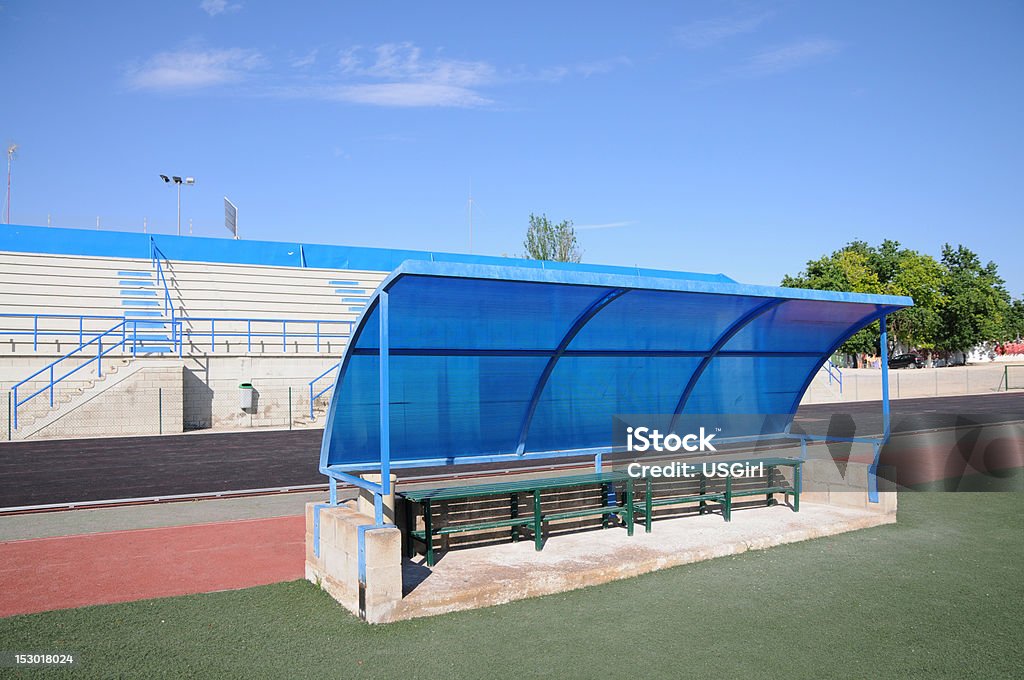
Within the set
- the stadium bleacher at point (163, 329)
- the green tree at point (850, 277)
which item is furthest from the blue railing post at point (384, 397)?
the green tree at point (850, 277)

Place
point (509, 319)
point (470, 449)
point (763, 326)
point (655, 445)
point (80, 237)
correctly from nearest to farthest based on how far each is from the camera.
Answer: point (509, 319) < point (470, 449) < point (763, 326) < point (655, 445) < point (80, 237)

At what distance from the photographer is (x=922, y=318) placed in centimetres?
6406

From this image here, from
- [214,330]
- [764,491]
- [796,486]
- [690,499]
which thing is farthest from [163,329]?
[796,486]

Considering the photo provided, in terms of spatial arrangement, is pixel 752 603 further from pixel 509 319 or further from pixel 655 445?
pixel 655 445

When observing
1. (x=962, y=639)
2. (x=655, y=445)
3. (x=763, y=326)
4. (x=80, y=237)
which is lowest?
(x=962, y=639)

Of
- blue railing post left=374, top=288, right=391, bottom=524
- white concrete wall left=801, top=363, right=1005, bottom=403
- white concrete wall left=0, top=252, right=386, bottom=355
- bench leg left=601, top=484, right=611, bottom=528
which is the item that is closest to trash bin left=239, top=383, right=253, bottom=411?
white concrete wall left=0, top=252, right=386, bottom=355

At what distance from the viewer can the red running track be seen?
7348 millimetres

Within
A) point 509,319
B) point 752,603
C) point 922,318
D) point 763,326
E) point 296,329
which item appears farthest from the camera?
point 922,318

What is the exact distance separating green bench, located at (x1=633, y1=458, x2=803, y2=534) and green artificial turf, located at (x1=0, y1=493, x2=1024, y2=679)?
1.51m

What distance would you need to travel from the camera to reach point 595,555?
7855 mm

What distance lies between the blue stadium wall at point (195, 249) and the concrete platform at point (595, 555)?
2550 centimetres

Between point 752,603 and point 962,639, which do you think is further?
point 752,603

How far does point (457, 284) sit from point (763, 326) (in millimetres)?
4923

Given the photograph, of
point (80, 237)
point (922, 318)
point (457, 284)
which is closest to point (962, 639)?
point (457, 284)
